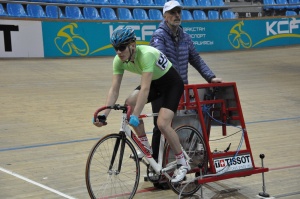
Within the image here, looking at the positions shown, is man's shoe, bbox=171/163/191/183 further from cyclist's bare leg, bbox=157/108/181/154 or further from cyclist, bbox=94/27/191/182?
cyclist's bare leg, bbox=157/108/181/154

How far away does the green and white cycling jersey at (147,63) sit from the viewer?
12.7ft

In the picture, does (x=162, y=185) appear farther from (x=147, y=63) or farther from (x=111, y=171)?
(x=147, y=63)

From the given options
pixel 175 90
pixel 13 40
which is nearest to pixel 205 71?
pixel 175 90

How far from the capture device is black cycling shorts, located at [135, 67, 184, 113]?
405cm

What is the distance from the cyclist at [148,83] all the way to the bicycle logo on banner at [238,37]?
1135 cm

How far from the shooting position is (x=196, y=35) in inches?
575

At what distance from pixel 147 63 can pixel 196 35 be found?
35.8ft

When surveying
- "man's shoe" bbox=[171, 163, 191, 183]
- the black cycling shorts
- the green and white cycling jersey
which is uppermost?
the green and white cycling jersey

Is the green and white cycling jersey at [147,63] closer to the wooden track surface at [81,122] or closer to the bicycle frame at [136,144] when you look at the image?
the bicycle frame at [136,144]

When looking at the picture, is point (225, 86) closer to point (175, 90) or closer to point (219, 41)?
point (175, 90)

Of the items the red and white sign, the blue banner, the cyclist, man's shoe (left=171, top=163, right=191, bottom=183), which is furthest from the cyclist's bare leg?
the blue banner

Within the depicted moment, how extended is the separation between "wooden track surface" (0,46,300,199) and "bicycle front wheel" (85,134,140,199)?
176 millimetres

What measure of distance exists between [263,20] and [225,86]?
11789 millimetres

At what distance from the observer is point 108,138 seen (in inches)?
151
